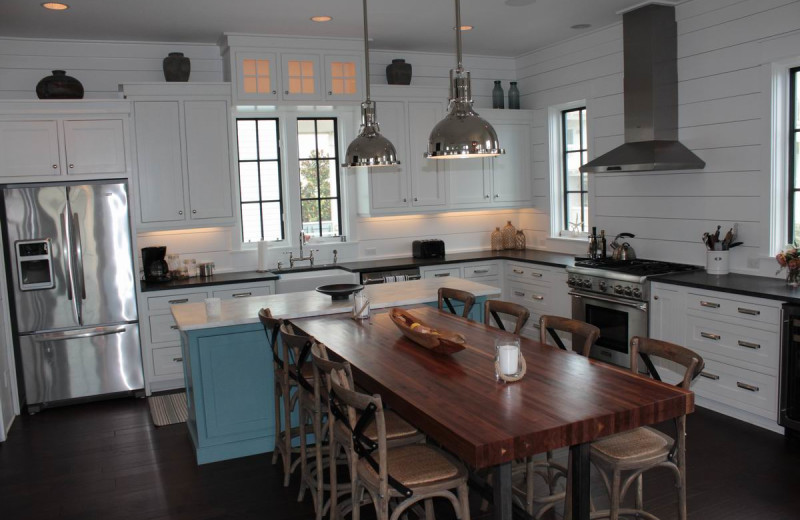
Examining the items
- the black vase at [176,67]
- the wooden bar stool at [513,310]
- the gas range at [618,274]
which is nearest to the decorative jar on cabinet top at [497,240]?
the gas range at [618,274]

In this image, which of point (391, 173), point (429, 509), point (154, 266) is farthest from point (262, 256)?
point (429, 509)

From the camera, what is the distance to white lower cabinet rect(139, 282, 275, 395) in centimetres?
564

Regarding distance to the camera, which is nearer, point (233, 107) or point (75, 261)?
point (75, 261)

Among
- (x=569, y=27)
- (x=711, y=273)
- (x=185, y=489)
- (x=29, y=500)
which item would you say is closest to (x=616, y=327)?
(x=711, y=273)

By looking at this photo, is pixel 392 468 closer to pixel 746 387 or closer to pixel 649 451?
pixel 649 451

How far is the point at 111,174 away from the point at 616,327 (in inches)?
172

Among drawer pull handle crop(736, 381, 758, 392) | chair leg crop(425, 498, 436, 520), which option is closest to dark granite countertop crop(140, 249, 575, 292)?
drawer pull handle crop(736, 381, 758, 392)

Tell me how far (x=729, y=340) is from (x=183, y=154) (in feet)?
15.3

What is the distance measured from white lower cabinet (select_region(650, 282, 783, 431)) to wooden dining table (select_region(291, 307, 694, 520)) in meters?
1.92

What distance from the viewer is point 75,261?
17.6ft

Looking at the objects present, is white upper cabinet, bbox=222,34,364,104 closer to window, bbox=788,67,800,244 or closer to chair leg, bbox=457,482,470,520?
window, bbox=788,67,800,244

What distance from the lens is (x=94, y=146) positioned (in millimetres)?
5492

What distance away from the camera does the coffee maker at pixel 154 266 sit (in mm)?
5949

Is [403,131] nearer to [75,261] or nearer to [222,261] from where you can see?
[222,261]
